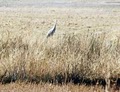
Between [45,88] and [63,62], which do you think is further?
[63,62]

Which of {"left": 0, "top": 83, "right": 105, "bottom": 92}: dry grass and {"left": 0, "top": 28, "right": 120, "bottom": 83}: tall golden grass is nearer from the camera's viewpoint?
{"left": 0, "top": 83, "right": 105, "bottom": 92}: dry grass

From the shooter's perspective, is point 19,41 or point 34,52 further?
point 19,41

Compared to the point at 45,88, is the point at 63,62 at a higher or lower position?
higher

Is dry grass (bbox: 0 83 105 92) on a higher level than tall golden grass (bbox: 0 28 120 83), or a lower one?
lower

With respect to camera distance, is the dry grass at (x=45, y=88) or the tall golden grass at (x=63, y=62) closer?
the dry grass at (x=45, y=88)

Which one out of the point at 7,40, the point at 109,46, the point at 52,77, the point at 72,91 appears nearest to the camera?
the point at 72,91

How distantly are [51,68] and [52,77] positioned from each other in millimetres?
206

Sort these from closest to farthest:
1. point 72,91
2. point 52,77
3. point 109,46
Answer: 1. point 72,91
2. point 52,77
3. point 109,46

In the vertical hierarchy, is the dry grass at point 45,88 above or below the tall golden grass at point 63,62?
below

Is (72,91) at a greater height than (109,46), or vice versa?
(109,46)

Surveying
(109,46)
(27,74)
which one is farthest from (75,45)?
(27,74)

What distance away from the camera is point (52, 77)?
841 centimetres

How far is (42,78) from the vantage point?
845 cm

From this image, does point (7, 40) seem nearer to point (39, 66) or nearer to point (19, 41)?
point (19, 41)
